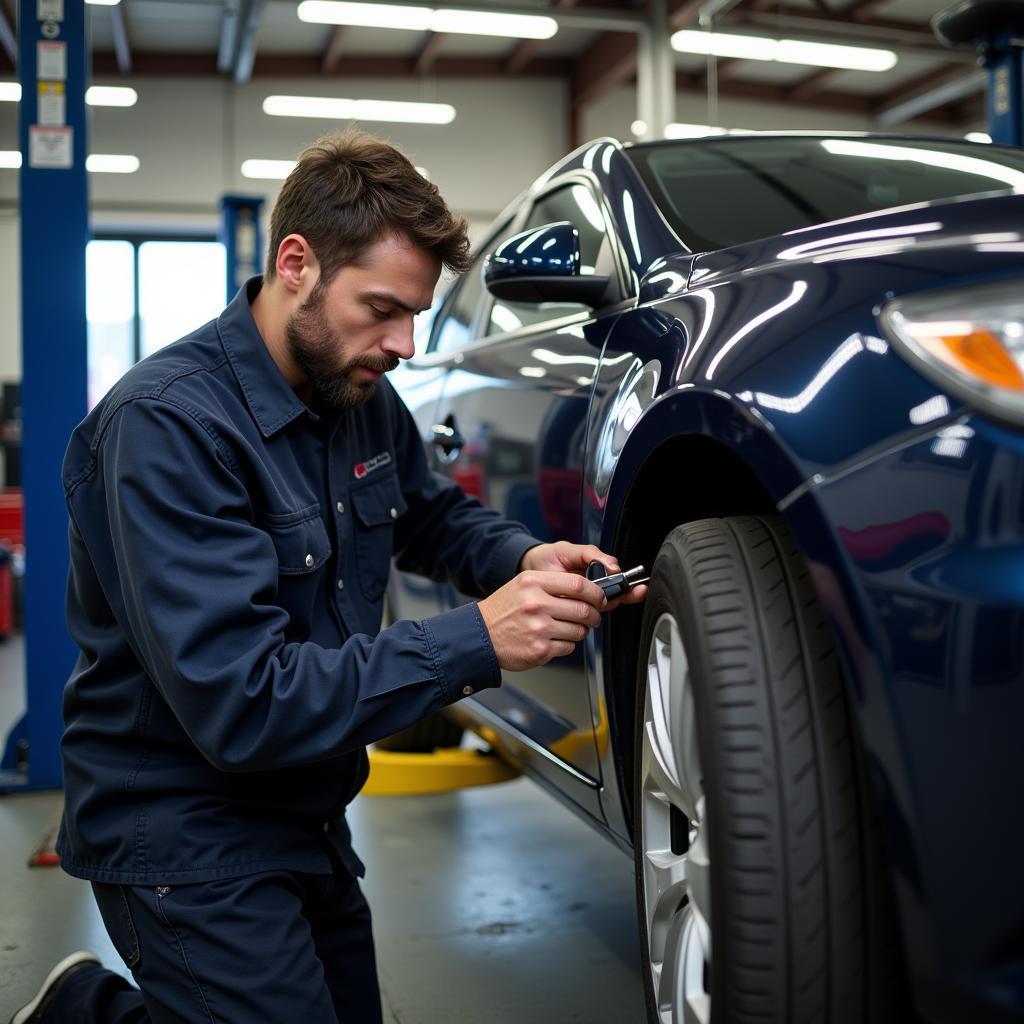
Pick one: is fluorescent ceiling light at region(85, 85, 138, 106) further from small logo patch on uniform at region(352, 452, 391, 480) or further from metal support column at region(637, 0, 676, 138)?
small logo patch on uniform at region(352, 452, 391, 480)

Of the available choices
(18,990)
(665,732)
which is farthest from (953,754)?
(18,990)

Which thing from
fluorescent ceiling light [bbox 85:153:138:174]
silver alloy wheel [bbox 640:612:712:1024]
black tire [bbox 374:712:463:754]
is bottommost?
black tire [bbox 374:712:463:754]

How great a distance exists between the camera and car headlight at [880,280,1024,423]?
0.91 meters

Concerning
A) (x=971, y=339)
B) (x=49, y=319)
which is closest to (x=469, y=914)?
(x=971, y=339)

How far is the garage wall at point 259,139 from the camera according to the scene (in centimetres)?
1300

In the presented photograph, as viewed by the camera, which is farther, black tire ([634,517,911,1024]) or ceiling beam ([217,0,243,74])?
ceiling beam ([217,0,243,74])

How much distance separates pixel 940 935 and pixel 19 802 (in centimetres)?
280

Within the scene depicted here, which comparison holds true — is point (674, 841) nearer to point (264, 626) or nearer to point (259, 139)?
point (264, 626)

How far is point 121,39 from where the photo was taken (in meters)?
11.8

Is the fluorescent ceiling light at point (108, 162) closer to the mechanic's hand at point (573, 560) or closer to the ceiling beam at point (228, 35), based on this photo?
the ceiling beam at point (228, 35)

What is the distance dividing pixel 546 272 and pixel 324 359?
0.40 m

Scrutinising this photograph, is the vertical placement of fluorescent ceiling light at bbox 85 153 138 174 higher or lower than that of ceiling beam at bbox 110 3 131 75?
lower

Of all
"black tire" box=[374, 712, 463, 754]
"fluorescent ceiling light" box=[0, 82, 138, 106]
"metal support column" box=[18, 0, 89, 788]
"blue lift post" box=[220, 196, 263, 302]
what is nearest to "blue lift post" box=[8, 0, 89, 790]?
"metal support column" box=[18, 0, 89, 788]

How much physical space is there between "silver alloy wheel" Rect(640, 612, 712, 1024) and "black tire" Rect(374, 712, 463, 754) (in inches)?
63.5
